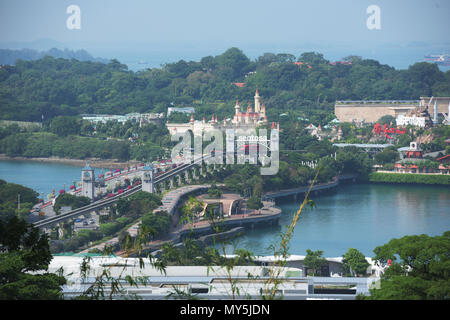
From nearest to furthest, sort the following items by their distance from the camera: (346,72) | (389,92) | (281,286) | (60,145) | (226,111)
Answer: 1. (281,286)
2. (60,145)
3. (226,111)
4. (389,92)
5. (346,72)

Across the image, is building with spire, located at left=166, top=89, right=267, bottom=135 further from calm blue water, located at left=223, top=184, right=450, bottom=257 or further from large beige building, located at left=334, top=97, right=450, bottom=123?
calm blue water, located at left=223, top=184, right=450, bottom=257

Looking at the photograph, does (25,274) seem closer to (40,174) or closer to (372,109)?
(40,174)

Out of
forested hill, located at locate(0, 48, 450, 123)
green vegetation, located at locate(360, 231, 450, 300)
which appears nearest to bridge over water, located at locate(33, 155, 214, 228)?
green vegetation, located at locate(360, 231, 450, 300)

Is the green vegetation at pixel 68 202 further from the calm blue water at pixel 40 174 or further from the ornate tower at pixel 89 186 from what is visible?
the calm blue water at pixel 40 174

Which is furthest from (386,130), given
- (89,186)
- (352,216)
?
(89,186)

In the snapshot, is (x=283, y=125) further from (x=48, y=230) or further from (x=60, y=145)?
(x=48, y=230)
